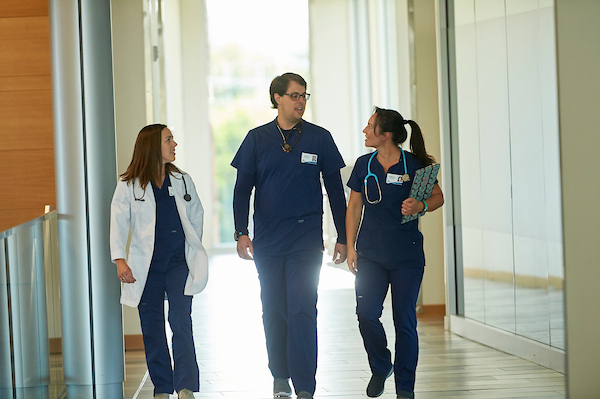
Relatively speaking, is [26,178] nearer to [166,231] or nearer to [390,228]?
[166,231]

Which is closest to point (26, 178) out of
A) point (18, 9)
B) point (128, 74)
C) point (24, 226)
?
point (128, 74)

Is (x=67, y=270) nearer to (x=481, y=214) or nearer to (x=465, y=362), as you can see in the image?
(x=465, y=362)

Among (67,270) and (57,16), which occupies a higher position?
(57,16)

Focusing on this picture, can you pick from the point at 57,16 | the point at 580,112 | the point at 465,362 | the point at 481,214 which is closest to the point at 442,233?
the point at 481,214

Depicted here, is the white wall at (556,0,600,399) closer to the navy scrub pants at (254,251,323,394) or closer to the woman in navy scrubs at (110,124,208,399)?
the navy scrub pants at (254,251,323,394)

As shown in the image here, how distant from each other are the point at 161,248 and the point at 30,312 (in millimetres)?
703

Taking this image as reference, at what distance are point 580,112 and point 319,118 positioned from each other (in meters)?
7.82

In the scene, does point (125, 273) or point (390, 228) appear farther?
point (390, 228)

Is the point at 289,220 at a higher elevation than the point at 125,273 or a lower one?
higher

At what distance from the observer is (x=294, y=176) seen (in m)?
3.92

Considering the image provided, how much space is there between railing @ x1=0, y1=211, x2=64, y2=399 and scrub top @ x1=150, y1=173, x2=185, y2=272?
0.59 m

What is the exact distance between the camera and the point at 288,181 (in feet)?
12.8

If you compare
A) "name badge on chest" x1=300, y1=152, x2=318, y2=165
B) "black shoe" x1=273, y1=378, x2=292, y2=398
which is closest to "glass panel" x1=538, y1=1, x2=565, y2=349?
"name badge on chest" x1=300, y1=152, x2=318, y2=165

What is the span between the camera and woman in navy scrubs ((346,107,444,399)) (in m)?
3.78
